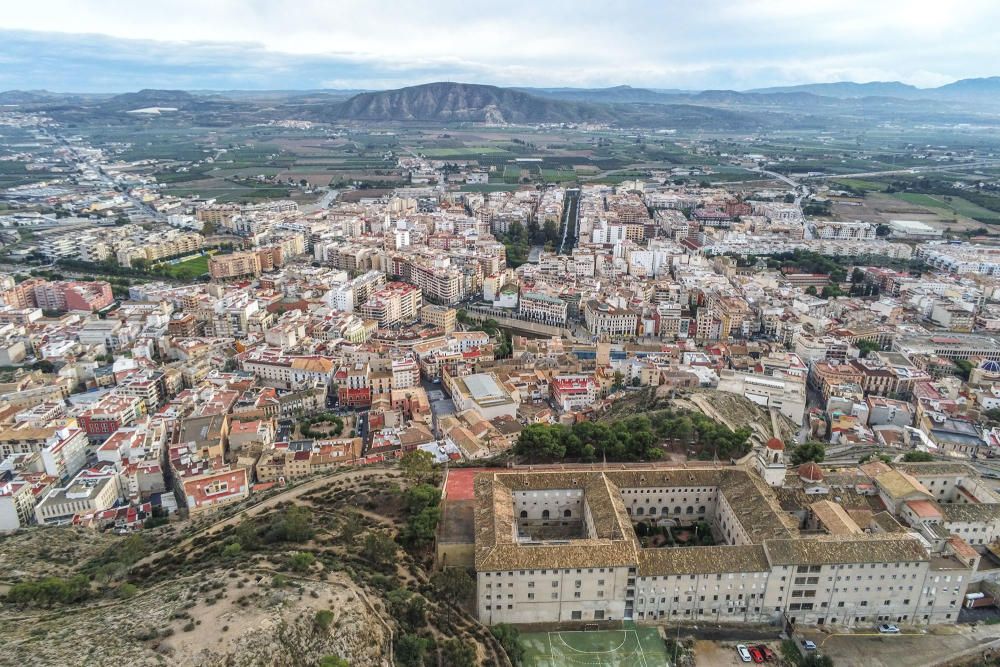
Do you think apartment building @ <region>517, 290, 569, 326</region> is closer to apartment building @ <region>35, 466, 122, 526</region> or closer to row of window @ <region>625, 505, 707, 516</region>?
row of window @ <region>625, 505, 707, 516</region>

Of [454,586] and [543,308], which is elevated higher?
[454,586]

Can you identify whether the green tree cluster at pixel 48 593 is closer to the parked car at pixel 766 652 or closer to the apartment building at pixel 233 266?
the parked car at pixel 766 652

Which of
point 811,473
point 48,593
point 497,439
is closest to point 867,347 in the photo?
point 811,473

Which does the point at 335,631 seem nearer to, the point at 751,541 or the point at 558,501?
the point at 558,501

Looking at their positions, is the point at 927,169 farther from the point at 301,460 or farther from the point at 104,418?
the point at 104,418

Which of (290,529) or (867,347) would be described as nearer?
(290,529)

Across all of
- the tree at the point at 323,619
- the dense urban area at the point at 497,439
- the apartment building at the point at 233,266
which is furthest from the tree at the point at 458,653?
the apartment building at the point at 233,266

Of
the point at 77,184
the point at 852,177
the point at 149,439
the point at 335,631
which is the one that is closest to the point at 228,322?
the point at 149,439
